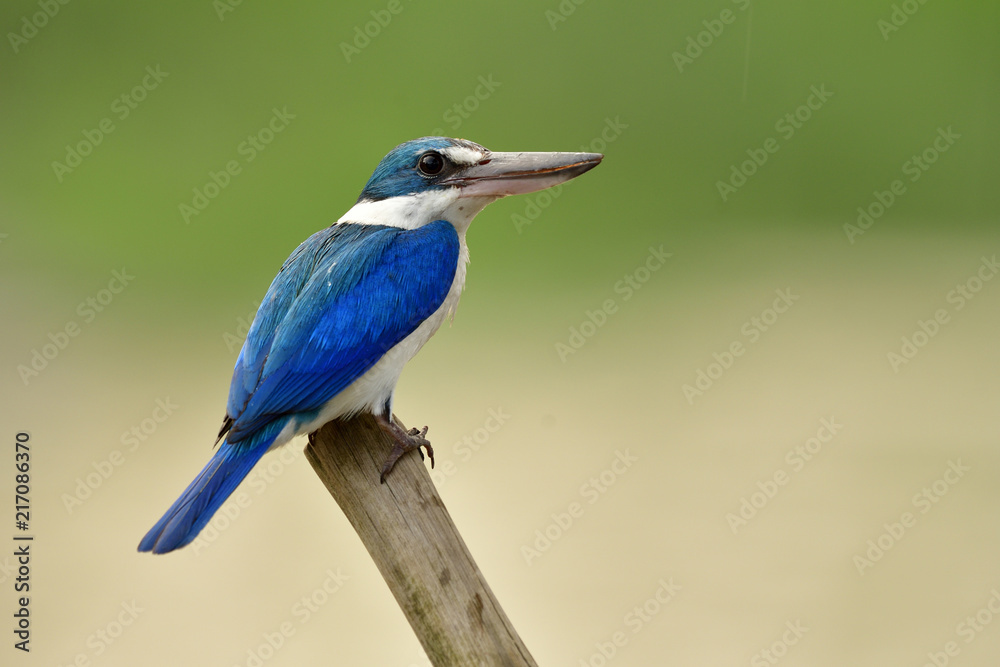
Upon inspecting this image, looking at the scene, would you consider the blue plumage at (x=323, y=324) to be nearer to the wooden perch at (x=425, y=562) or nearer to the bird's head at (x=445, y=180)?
the bird's head at (x=445, y=180)

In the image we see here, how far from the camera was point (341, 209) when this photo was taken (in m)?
6.64

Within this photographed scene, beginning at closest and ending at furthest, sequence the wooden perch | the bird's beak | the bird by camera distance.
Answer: the wooden perch
the bird
the bird's beak

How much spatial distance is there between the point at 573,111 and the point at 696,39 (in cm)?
107

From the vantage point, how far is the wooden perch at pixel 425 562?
1.69m

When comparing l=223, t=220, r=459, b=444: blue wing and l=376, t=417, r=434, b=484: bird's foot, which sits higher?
l=223, t=220, r=459, b=444: blue wing

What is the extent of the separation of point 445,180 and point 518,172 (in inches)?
7.1

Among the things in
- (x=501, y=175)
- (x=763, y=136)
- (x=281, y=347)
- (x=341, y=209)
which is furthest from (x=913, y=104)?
(x=281, y=347)

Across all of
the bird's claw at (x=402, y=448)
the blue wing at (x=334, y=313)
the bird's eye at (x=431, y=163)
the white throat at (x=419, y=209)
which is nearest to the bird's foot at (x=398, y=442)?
the bird's claw at (x=402, y=448)

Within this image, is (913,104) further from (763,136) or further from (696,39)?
(696,39)

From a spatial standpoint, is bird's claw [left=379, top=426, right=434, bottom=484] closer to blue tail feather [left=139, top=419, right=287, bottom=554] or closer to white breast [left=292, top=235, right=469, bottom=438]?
white breast [left=292, top=235, right=469, bottom=438]

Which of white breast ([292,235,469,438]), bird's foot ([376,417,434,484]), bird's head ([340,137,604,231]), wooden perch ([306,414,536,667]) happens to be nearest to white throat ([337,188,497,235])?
bird's head ([340,137,604,231])

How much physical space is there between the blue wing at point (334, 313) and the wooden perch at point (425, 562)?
0.20m

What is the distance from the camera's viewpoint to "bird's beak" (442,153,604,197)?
2232 millimetres

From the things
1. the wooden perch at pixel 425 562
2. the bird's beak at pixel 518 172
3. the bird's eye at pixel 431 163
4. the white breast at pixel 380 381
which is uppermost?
the bird's eye at pixel 431 163
